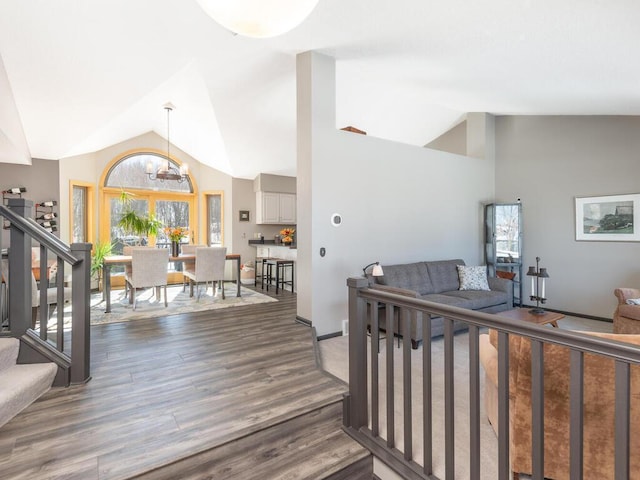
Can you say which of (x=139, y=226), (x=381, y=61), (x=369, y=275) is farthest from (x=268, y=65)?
(x=139, y=226)

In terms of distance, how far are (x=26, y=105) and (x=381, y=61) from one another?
4.42 m

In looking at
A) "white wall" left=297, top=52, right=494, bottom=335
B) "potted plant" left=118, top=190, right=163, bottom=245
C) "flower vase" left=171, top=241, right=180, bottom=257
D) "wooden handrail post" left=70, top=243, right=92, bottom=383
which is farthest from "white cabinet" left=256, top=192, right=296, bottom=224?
"wooden handrail post" left=70, top=243, right=92, bottom=383

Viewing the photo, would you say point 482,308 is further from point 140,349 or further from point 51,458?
point 51,458

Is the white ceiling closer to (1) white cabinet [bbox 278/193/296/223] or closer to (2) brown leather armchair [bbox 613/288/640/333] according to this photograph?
(1) white cabinet [bbox 278/193/296/223]

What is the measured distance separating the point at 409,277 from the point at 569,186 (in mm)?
3141

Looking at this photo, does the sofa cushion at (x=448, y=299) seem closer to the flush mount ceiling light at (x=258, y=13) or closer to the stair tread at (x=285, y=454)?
the stair tread at (x=285, y=454)

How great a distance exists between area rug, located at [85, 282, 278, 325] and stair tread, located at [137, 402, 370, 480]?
2.95m

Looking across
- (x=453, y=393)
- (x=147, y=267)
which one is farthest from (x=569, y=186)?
(x=147, y=267)

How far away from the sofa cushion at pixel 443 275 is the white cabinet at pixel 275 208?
3922mm

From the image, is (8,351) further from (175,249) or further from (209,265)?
(175,249)

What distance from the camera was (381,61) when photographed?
3.77 meters

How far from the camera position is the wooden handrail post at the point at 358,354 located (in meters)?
2.21

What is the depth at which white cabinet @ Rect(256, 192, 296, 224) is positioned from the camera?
24.5 ft

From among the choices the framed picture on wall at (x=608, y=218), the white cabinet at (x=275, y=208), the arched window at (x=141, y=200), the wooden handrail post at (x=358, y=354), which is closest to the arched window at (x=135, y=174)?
the arched window at (x=141, y=200)
